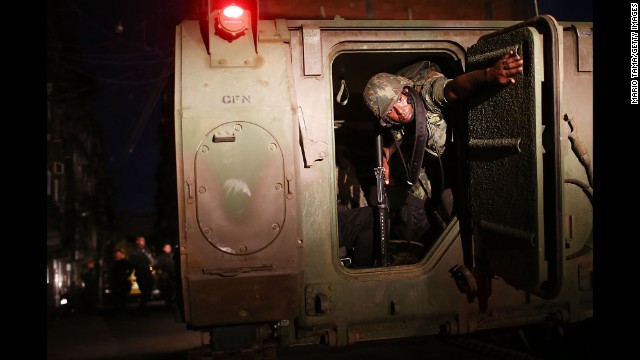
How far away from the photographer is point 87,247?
41125 mm

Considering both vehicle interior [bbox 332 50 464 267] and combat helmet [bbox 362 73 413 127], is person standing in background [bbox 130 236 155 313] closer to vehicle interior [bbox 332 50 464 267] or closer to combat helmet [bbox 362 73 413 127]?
vehicle interior [bbox 332 50 464 267]

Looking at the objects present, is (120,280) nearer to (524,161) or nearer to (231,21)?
(231,21)

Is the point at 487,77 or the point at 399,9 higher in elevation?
the point at 399,9

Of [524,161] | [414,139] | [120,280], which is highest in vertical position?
[414,139]

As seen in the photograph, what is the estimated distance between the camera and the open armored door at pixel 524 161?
2977 mm

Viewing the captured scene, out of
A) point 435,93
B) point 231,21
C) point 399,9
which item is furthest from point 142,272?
point 231,21

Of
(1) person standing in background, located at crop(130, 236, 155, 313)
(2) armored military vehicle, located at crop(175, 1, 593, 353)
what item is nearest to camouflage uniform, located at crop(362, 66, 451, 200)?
(2) armored military vehicle, located at crop(175, 1, 593, 353)

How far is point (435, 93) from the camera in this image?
12.7 ft

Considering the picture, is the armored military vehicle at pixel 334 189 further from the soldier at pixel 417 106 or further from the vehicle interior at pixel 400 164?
the vehicle interior at pixel 400 164

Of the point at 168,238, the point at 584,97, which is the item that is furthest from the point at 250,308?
the point at 168,238

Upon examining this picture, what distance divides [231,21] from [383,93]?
48.7 inches

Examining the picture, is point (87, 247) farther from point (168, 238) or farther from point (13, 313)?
point (13, 313)

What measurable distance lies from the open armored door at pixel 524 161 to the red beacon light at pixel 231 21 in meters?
1.45

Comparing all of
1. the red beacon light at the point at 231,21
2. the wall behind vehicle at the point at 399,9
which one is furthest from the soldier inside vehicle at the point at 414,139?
the red beacon light at the point at 231,21
